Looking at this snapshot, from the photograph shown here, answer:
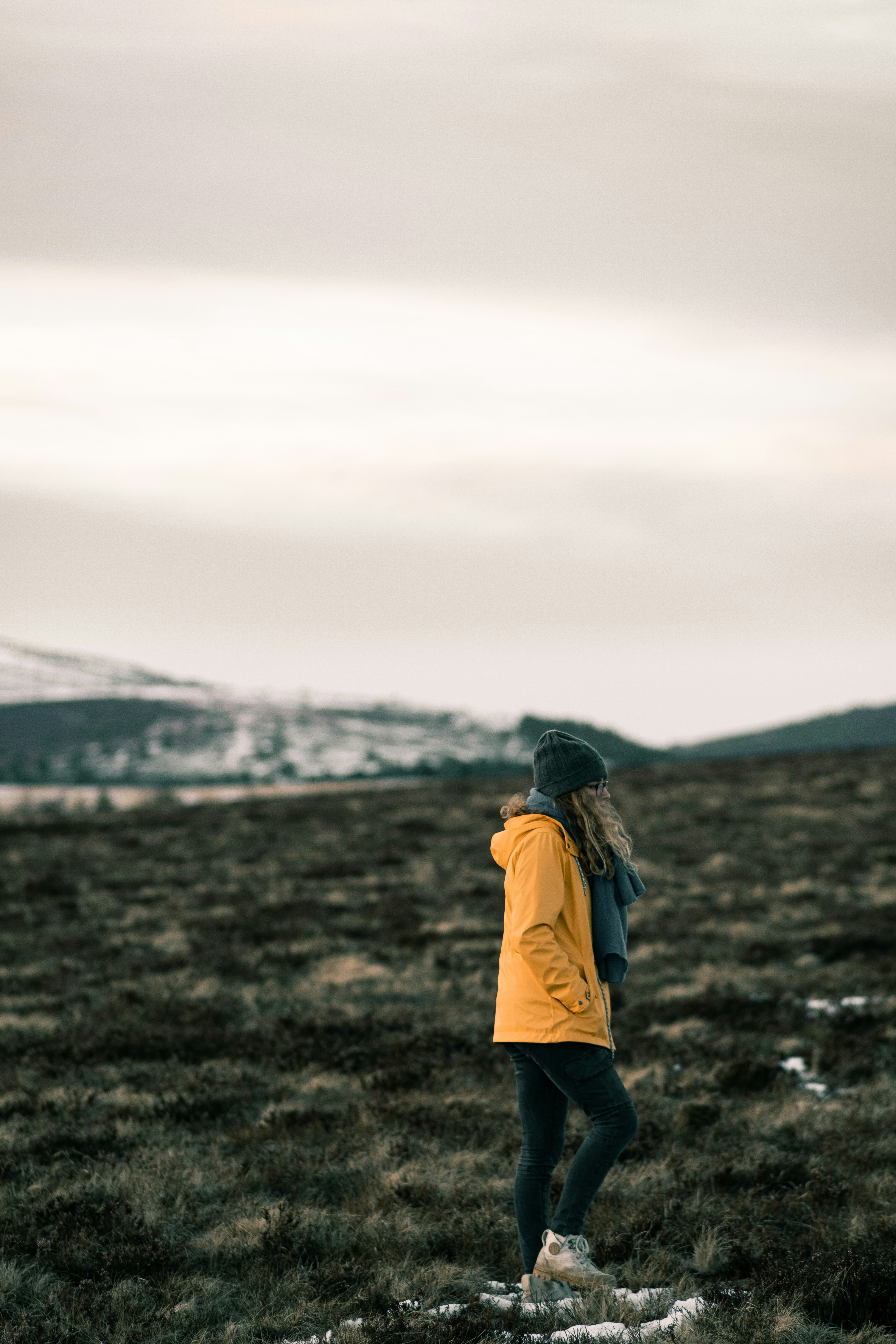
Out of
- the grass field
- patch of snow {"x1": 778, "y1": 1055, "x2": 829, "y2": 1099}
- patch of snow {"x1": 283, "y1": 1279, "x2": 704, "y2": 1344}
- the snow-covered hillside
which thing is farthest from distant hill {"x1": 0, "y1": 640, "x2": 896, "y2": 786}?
patch of snow {"x1": 283, "y1": 1279, "x2": 704, "y2": 1344}

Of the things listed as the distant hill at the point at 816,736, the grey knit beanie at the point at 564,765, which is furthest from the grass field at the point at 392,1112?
the distant hill at the point at 816,736

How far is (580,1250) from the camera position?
4879 millimetres

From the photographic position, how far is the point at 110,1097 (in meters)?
8.41

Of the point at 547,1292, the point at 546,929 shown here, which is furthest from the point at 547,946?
the point at 547,1292

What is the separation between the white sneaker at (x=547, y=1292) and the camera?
489 centimetres

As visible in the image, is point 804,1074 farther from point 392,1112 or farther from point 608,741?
point 608,741

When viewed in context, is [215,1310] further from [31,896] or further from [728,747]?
[728,747]

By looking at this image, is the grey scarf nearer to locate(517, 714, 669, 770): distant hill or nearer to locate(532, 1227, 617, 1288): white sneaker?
locate(532, 1227, 617, 1288): white sneaker

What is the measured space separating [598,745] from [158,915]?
117ft

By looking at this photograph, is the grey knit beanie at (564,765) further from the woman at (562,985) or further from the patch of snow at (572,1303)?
the patch of snow at (572,1303)

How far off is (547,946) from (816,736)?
74.2 m

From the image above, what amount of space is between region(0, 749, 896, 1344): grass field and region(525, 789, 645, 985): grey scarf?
4.98 ft

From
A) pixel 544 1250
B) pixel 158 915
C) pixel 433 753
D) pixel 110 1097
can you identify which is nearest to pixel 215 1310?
pixel 544 1250

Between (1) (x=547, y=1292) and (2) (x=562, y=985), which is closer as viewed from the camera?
(2) (x=562, y=985)
